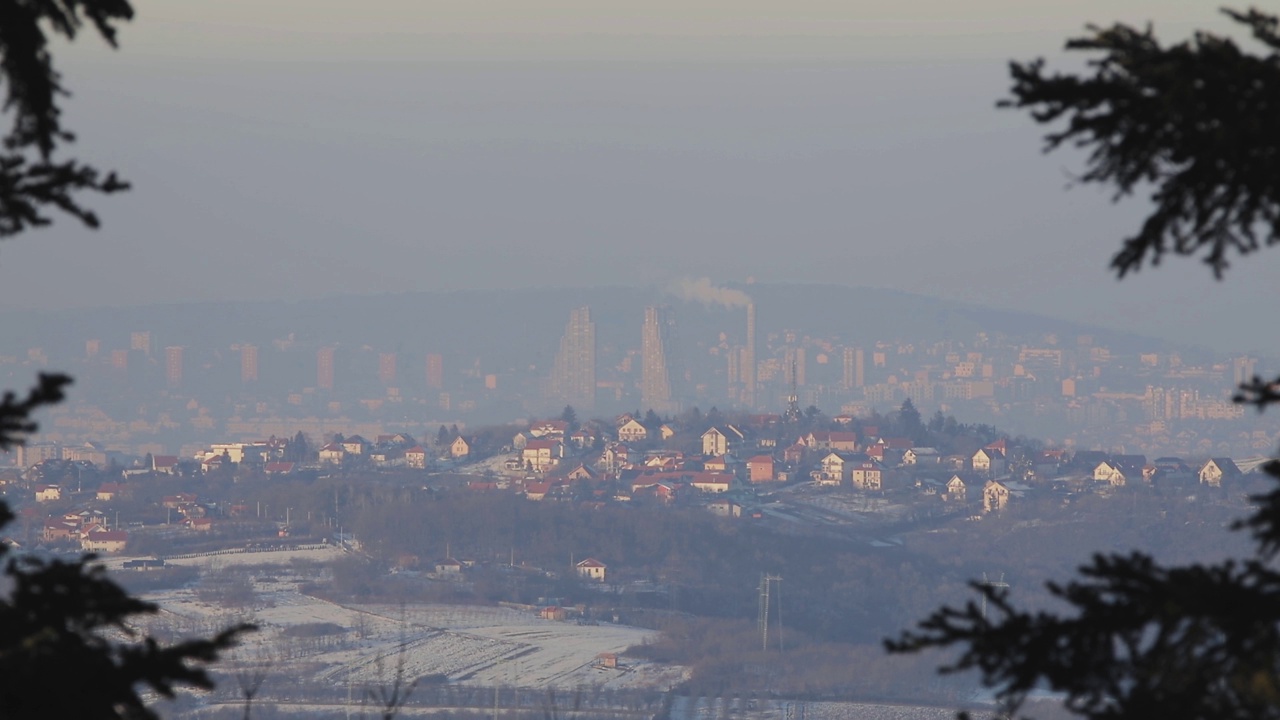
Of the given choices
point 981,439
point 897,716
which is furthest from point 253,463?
point 897,716

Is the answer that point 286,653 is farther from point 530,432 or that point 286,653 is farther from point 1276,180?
point 530,432

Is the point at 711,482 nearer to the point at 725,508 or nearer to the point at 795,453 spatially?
the point at 725,508

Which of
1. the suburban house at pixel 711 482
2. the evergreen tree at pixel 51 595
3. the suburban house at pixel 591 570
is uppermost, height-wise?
the evergreen tree at pixel 51 595

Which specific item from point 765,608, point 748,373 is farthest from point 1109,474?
point 748,373

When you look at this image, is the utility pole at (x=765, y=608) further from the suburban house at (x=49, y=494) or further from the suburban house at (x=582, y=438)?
the suburban house at (x=582, y=438)

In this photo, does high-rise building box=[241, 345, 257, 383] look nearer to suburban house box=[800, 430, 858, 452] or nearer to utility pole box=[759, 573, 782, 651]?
suburban house box=[800, 430, 858, 452]

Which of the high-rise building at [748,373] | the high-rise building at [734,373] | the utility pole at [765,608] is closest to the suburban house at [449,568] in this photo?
the utility pole at [765,608]
